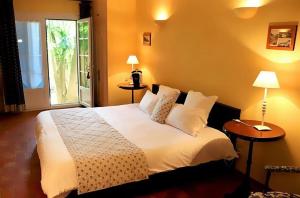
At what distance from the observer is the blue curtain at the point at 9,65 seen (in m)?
5.16

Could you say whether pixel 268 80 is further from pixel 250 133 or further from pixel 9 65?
pixel 9 65

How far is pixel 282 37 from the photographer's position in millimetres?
2670

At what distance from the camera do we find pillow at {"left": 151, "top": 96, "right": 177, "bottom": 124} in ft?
11.6

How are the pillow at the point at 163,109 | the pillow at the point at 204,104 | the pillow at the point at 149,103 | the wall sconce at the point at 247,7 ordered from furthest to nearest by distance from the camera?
the pillow at the point at 149,103 < the pillow at the point at 163,109 < the pillow at the point at 204,104 < the wall sconce at the point at 247,7

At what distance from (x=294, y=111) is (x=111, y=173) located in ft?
6.28

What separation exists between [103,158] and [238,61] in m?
1.95

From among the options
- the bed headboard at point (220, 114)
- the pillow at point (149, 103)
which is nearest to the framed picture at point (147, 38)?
the pillow at point (149, 103)

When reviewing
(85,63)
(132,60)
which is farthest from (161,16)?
(85,63)

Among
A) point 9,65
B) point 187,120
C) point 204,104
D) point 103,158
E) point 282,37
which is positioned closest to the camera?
point 103,158

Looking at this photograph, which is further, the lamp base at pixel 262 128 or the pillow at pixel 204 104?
the pillow at pixel 204 104

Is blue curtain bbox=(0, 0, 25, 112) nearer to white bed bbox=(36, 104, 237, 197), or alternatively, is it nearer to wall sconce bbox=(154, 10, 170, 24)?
white bed bbox=(36, 104, 237, 197)

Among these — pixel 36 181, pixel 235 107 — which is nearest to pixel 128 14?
pixel 235 107

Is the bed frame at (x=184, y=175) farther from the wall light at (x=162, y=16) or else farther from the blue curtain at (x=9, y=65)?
the blue curtain at (x=9, y=65)

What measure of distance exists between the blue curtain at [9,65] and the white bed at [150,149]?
7.90 ft
